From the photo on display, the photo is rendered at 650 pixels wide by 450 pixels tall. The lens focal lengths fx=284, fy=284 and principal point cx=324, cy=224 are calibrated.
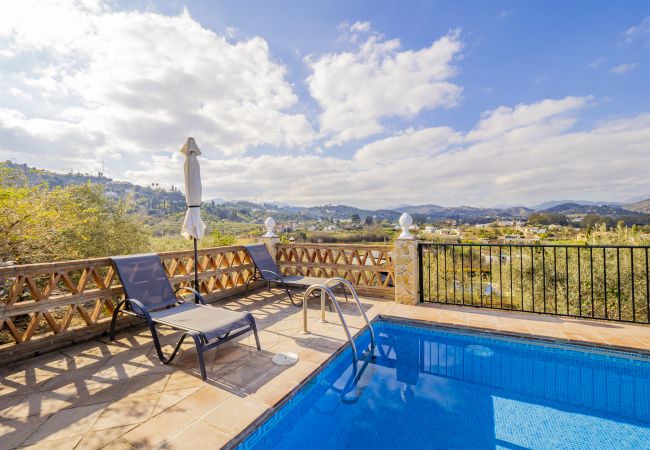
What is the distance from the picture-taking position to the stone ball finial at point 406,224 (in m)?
5.53

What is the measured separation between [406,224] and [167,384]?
176 inches

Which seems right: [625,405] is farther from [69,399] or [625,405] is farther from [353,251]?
[69,399]

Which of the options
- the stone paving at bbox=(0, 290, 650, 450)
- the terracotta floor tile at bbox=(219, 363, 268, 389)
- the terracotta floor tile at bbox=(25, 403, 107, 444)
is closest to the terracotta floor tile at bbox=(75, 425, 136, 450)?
the stone paving at bbox=(0, 290, 650, 450)

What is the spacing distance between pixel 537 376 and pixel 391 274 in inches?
118

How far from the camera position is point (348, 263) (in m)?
6.34

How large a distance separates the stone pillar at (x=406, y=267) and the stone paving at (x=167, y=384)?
0.85m

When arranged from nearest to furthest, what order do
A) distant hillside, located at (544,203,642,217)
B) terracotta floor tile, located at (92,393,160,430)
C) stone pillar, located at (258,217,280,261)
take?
terracotta floor tile, located at (92,393,160,430) < stone pillar, located at (258,217,280,261) < distant hillside, located at (544,203,642,217)

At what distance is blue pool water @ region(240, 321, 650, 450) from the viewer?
2311 mm

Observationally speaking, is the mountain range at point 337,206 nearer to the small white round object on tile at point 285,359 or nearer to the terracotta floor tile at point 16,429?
the small white round object on tile at point 285,359

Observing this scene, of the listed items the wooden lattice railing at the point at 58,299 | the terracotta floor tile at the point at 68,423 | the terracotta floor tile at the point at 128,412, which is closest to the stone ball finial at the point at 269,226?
the wooden lattice railing at the point at 58,299

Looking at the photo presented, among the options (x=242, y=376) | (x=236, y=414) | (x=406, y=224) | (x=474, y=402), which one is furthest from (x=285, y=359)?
(x=406, y=224)

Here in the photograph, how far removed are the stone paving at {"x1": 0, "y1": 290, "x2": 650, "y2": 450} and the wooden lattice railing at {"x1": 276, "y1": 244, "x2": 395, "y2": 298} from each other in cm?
156

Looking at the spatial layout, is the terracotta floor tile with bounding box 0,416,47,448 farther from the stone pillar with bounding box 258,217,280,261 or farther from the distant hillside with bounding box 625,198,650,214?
the distant hillside with bounding box 625,198,650,214

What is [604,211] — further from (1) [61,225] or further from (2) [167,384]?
(1) [61,225]
